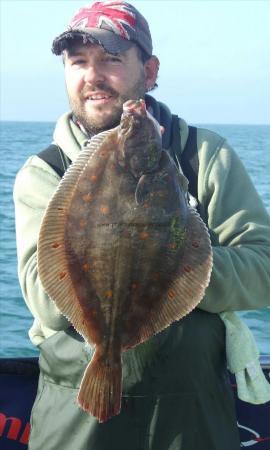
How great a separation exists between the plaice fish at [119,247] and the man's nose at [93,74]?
2.21ft

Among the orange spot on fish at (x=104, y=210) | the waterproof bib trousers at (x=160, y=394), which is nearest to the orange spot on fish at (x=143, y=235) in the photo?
the orange spot on fish at (x=104, y=210)

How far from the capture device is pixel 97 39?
10.7 ft

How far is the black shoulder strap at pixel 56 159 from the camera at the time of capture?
3.32 metres

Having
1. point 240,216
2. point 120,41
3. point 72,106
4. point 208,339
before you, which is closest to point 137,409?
point 208,339

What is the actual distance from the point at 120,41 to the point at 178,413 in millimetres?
1694

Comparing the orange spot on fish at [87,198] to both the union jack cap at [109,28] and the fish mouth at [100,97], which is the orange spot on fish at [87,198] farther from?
the union jack cap at [109,28]

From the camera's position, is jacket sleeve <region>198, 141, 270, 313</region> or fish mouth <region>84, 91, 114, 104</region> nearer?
jacket sleeve <region>198, 141, 270, 313</region>

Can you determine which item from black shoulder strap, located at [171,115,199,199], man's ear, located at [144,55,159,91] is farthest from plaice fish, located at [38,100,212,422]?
man's ear, located at [144,55,159,91]

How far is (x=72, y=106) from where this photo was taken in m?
3.40

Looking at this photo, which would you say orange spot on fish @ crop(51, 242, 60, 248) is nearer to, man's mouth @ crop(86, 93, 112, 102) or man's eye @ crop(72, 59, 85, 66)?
man's mouth @ crop(86, 93, 112, 102)

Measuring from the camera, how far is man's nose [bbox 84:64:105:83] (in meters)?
3.28

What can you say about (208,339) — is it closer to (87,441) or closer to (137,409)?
(137,409)

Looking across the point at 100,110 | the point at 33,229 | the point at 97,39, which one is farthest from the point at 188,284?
the point at 97,39

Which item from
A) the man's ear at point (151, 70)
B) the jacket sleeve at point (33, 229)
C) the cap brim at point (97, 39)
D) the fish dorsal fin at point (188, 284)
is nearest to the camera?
the fish dorsal fin at point (188, 284)
